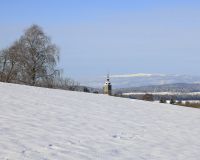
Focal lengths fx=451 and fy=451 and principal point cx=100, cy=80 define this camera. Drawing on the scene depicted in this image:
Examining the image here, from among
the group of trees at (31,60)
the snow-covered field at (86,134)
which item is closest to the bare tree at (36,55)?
the group of trees at (31,60)

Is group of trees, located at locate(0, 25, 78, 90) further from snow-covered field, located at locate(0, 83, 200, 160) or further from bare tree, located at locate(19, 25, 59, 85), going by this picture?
snow-covered field, located at locate(0, 83, 200, 160)

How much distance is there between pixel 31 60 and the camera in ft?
154

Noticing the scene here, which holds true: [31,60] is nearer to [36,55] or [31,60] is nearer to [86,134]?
[36,55]

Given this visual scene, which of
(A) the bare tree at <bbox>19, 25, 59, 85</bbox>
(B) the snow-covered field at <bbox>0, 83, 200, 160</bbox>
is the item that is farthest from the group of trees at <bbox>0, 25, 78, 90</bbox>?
(B) the snow-covered field at <bbox>0, 83, 200, 160</bbox>

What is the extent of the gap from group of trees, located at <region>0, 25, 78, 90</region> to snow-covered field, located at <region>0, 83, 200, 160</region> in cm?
3005

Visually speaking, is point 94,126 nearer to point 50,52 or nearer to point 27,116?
point 27,116

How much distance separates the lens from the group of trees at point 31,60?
46.6 metres

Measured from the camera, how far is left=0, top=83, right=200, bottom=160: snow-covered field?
8758 mm

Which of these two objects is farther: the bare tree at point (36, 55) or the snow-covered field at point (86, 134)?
the bare tree at point (36, 55)

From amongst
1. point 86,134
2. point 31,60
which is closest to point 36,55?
point 31,60

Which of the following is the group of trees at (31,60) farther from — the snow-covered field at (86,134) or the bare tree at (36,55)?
the snow-covered field at (86,134)

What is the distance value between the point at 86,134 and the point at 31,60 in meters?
36.7

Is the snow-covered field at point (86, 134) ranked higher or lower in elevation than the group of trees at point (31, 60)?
lower

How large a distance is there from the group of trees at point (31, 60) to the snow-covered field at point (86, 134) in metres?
30.0
